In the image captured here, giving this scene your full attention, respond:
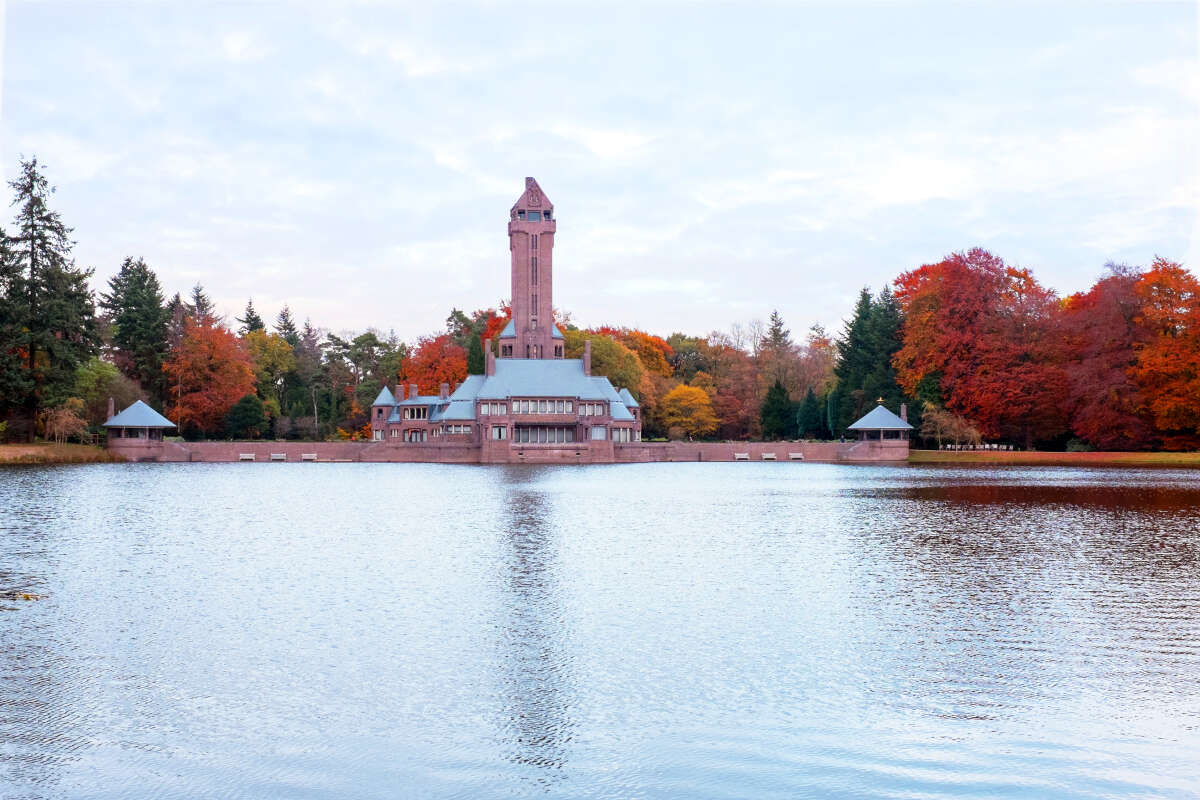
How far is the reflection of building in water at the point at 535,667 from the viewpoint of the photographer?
32.4 feet

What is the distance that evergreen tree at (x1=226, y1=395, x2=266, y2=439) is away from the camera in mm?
91312

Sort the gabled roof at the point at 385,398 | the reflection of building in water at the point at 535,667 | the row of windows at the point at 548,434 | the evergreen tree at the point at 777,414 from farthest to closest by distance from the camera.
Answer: the evergreen tree at the point at 777,414 → the gabled roof at the point at 385,398 → the row of windows at the point at 548,434 → the reflection of building in water at the point at 535,667

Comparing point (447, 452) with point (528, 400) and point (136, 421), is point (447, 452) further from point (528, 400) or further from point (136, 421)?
point (136, 421)

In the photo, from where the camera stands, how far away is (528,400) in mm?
86000

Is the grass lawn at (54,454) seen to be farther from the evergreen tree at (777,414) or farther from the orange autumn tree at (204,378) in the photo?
the evergreen tree at (777,414)

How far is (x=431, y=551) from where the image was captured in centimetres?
2325

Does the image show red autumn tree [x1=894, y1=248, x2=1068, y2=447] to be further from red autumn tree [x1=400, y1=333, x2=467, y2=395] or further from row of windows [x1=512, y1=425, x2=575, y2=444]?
red autumn tree [x1=400, y1=333, x2=467, y2=395]

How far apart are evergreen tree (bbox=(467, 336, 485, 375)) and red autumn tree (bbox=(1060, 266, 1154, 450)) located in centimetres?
5234

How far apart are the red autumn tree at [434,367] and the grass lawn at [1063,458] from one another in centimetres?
4766

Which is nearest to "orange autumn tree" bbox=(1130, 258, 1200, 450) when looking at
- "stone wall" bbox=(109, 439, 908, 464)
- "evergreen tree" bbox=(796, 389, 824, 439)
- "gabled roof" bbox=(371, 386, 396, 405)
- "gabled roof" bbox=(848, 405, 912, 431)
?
"gabled roof" bbox=(848, 405, 912, 431)

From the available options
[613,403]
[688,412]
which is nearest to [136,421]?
[613,403]

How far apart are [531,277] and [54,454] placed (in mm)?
43348

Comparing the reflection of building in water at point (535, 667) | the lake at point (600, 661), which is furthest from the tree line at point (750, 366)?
the reflection of building in water at point (535, 667)

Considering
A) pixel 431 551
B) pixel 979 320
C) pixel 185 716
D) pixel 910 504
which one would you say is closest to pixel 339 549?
pixel 431 551
